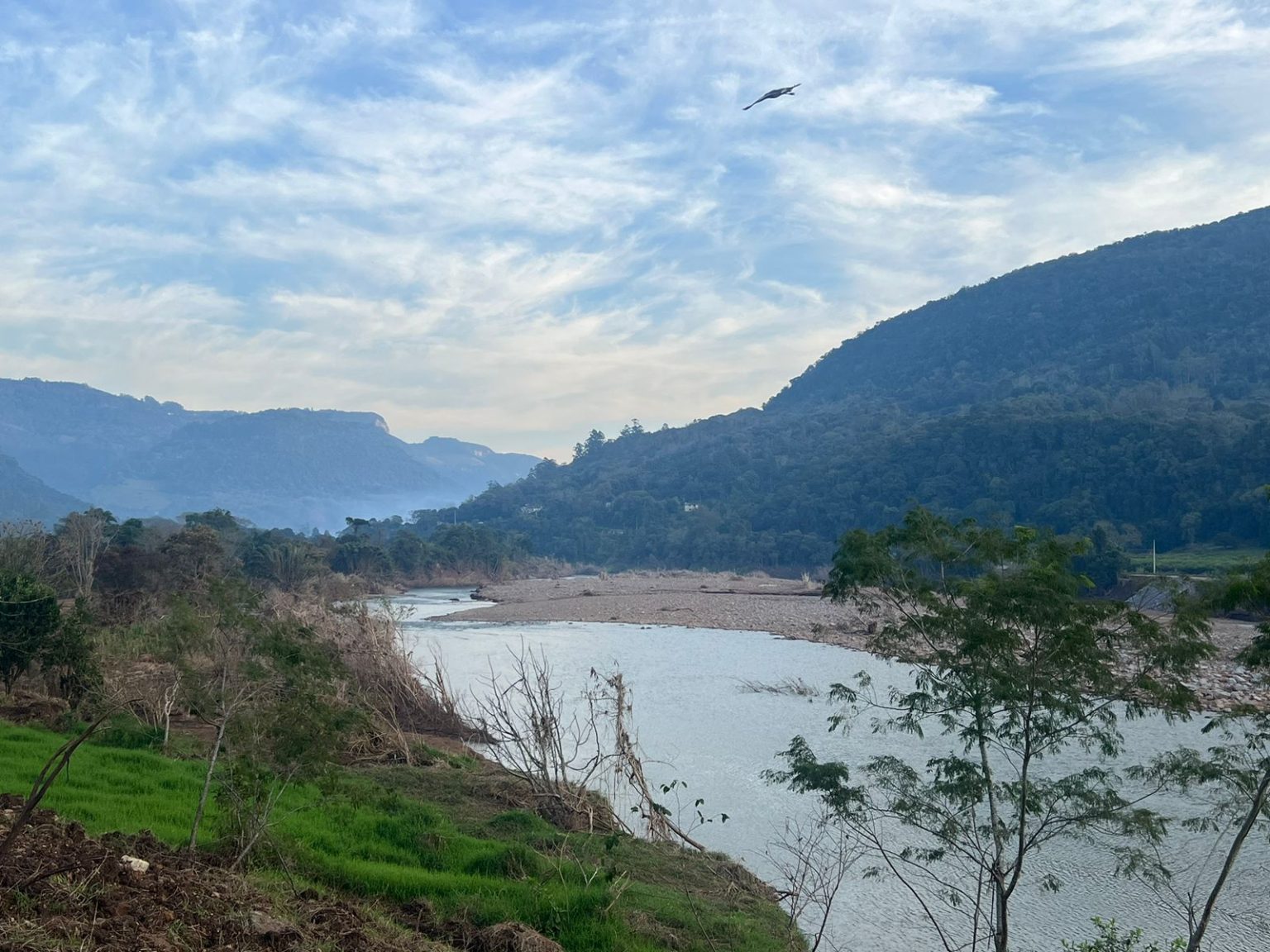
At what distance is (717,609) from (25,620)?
34796 mm

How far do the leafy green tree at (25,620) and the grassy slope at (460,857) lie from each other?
2420 millimetres

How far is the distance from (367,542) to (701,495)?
149ft

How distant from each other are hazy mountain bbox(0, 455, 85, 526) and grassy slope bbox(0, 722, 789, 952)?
150699 millimetres

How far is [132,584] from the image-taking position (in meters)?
30.8

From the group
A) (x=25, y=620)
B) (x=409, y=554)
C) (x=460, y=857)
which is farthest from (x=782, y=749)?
(x=409, y=554)

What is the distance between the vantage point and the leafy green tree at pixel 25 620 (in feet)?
45.1

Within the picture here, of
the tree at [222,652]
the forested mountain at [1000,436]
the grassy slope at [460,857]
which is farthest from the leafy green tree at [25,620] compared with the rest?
the forested mountain at [1000,436]

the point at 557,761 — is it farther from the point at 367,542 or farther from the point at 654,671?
the point at 367,542

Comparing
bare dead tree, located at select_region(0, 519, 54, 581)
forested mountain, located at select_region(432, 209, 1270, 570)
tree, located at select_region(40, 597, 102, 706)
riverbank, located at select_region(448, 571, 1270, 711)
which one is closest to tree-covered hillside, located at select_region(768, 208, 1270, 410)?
forested mountain, located at select_region(432, 209, 1270, 570)

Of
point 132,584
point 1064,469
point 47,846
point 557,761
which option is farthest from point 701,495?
point 47,846

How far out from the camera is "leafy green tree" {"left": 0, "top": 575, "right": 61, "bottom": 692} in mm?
13734

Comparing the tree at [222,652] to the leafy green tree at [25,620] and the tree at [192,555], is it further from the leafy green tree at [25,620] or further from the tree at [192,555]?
the tree at [192,555]

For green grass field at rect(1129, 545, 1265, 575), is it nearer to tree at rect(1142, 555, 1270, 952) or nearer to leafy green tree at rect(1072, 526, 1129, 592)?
leafy green tree at rect(1072, 526, 1129, 592)

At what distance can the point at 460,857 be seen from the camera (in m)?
8.86
